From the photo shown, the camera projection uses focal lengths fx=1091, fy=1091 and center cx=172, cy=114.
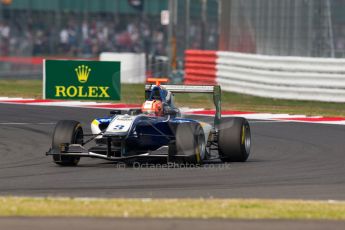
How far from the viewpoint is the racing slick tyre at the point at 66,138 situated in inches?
486

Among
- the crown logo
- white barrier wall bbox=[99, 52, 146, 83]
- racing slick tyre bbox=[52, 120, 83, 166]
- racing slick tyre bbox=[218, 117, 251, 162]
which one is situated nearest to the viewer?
racing slick tyre bbox=[52, 120, 83, 166]

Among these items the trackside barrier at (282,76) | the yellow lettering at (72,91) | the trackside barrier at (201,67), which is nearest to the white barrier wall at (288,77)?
the trackside barrier at (282,76)

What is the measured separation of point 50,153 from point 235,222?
5061 millimetres

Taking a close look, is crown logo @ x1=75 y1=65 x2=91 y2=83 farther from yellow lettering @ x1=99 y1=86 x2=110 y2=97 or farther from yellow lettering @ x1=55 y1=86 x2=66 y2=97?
yellow lettering @ x1=55 y1=86 x2=66 y2=97

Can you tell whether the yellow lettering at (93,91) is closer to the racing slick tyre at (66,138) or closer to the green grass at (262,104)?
the green grass at (262,104)

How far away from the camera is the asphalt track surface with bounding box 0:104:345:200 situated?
33.1 ft

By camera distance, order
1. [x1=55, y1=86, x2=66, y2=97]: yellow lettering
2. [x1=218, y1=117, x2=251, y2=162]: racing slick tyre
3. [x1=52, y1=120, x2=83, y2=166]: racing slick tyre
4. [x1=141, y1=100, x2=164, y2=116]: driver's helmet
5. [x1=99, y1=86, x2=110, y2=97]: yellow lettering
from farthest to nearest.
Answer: [x1=55, y1=86, x2=66, y2=97]: yellow lettering → [x1=99, y1=86, x2=110, y2=97]: yellow lettering → [x1=218, y1=117, x2=251, y2=162]: racing slick tyre → [x1=141, y1=100, x2=164, y2=116]: driver's helmet → [x1=52, y1=120, x2=83, y2=166]: racing slick tyre

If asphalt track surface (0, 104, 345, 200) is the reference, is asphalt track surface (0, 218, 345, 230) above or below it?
above

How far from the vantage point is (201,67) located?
96.2ft

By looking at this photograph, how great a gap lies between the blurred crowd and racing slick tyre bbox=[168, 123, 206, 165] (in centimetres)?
2718

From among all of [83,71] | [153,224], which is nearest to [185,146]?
[153,224]

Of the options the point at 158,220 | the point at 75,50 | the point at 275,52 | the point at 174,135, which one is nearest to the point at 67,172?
the point at 174,135

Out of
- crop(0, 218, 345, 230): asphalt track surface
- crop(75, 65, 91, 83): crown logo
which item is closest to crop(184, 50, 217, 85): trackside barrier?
crop(75, 65, 91, 83): crown logo

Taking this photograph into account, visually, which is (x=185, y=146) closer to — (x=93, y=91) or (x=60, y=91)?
(x=93, y=91)
